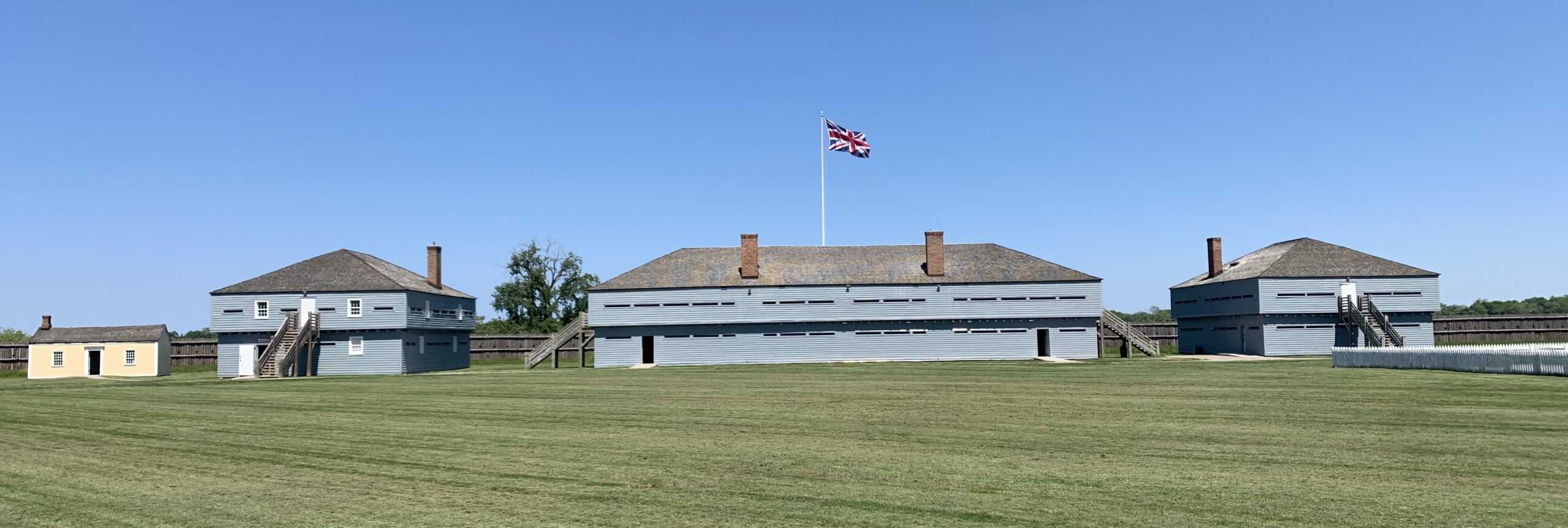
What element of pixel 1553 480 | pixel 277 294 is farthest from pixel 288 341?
pixel 1553 480

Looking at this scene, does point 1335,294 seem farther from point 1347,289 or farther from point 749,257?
point 749,257

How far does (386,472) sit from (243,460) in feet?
8.45

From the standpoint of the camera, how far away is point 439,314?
52312 mm

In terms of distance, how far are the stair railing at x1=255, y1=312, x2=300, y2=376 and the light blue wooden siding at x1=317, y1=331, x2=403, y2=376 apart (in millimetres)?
1424

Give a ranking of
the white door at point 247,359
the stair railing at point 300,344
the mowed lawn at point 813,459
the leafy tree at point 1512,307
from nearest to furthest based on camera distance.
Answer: the mowed lawn at point 813,459 → the stair railing at point 300,344 → the white door at point 247,359 → the leafy tree at point 1512,307

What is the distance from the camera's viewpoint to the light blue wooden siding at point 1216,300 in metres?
52.9

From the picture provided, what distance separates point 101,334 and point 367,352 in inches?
567

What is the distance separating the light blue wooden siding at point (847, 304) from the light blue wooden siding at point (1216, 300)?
26.0ft

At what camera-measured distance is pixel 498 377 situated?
119ft

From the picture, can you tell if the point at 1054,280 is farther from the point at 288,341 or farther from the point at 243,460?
the point at 243,460

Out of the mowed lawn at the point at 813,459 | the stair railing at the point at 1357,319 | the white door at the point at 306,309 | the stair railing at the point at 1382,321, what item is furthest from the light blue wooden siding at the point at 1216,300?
the white door at the point at 306,309

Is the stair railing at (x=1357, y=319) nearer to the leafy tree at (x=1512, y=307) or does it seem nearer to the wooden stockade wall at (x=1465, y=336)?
the wooden stockade wall at (x=1465, y=336)

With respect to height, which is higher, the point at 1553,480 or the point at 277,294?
the point at 277,294

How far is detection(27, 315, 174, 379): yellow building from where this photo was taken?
50594 millimetres
